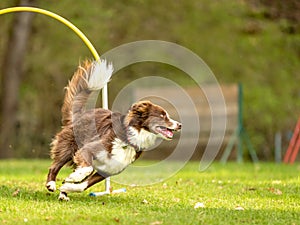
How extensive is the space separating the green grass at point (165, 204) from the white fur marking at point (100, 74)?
1344 mm

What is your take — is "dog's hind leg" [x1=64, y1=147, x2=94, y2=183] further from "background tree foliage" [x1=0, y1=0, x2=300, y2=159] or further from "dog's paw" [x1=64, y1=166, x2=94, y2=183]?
"background tree foliage" [x1=0, y1=0, x2=300, y2=159]

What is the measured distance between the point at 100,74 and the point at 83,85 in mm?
314

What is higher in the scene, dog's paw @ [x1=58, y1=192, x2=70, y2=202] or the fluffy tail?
the fluffy tail

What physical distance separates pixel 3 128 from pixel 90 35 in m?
4.58

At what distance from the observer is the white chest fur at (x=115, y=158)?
26.3 ft

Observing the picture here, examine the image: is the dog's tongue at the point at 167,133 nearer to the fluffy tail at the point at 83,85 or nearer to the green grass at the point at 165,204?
the green grass at the point at 165,204

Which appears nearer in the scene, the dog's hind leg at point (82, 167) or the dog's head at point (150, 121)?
the dog's hind leg at point (82, 167)

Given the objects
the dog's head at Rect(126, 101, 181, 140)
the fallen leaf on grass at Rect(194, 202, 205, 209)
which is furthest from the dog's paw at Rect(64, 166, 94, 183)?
the fallen leaf on grass at Rect(194, 202, 205, 209)

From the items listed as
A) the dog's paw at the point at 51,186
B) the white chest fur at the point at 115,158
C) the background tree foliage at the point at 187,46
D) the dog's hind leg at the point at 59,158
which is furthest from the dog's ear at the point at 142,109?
the background tree foliage at the point at 187,46

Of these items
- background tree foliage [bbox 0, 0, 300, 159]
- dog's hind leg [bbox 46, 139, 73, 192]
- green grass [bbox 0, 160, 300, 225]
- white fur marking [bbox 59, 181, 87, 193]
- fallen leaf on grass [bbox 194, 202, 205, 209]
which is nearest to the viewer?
green grass [bbox 0, 160, 300, 225]

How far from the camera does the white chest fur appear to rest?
26.3 ft

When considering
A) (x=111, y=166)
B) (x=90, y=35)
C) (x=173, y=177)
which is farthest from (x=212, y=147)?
(x=111, y=166)

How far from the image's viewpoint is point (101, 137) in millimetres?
8164

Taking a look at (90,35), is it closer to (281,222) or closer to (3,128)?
(3,128)
